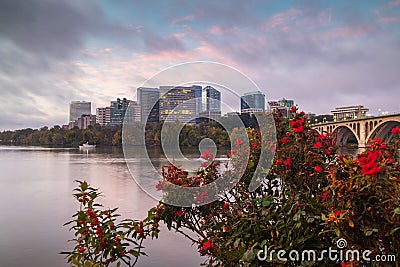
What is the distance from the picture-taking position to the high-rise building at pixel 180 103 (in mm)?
2486

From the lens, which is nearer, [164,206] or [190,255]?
[164,206]

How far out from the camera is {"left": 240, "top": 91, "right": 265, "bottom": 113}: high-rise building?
90.4 inches

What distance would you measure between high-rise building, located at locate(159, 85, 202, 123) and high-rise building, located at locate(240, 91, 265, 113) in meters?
0.34

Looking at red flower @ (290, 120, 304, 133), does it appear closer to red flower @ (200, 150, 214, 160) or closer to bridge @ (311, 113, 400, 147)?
red flower @ (200, 150, 214, 160)

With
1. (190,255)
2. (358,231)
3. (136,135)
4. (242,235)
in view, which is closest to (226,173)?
(136,135)

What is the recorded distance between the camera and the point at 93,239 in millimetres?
2232

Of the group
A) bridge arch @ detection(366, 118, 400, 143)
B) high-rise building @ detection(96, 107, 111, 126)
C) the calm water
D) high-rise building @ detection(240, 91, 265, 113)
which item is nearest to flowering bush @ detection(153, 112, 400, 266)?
high-rise building @ detection(240, 91, 265, 113)

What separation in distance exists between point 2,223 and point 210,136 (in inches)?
186

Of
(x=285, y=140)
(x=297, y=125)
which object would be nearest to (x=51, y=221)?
(x=285, y=140)

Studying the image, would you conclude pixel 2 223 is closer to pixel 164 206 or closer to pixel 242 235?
pixel 164 206

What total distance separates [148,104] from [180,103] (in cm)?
28

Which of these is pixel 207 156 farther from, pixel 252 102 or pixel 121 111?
pixel 121 111

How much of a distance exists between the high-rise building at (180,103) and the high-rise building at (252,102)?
0.34 metres

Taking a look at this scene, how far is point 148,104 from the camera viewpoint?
2684 mm
